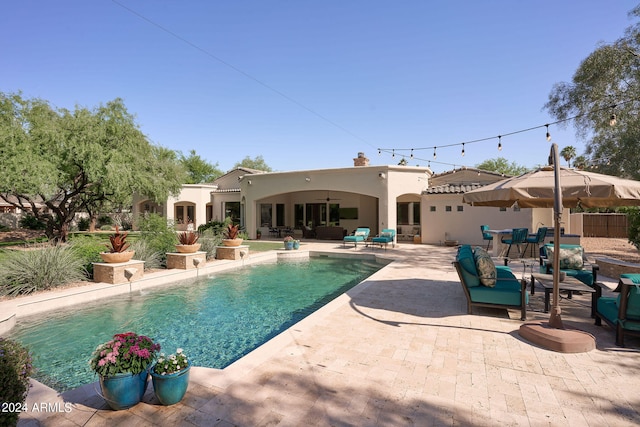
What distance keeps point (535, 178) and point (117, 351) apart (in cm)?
624

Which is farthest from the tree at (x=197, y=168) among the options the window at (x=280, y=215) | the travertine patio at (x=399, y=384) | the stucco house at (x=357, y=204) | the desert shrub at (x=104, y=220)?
the travertine patio at (x=399, y=384)

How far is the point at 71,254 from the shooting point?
844 centimetres

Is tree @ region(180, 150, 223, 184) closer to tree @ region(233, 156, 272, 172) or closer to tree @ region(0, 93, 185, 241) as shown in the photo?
tree @ region(233, 156, 272, 172)

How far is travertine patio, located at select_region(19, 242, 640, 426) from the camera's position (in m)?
2.68

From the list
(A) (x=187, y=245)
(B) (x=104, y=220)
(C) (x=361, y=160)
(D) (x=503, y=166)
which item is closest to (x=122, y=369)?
(A) (x=187, y=245)

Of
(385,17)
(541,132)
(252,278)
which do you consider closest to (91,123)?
(252,278)

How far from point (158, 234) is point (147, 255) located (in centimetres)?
135

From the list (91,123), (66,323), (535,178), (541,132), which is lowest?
(66,323)

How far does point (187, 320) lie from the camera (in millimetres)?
6254

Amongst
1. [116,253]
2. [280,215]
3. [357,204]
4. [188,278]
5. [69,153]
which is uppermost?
[69,153]

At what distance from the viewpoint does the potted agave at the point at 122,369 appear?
8.89 feet

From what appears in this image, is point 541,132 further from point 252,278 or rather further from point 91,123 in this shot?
point 91,123

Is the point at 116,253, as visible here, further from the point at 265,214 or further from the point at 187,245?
the point at 265,214

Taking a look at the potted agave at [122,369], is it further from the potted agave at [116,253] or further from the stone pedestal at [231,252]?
the stone pedestal at [231,252]
